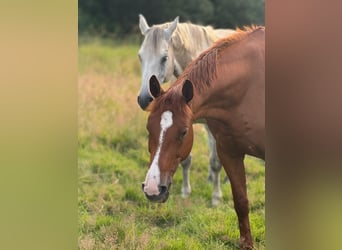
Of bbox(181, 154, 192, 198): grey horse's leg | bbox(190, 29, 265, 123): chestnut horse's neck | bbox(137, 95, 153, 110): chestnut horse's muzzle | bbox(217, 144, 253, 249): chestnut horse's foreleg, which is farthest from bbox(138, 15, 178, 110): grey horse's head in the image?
bbox(217, 144, 253, 249): chestnut horse's foreleg

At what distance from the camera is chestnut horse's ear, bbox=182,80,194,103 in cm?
354

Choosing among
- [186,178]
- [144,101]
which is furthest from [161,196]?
[144,101]

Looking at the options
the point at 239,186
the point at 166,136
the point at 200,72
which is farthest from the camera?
the point at 239,186

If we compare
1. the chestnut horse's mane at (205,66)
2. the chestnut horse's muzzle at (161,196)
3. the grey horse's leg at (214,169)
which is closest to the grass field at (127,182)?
the grey horse's leg at (214,169)

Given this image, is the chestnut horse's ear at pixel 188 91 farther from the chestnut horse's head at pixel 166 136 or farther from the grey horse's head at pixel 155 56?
the grey horse's head at pixel 155 56

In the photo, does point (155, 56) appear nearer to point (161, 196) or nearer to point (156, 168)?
point (156, 168)

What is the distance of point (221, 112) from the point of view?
367 centimetres

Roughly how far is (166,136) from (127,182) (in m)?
0.50

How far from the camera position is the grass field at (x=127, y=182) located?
12.3ft

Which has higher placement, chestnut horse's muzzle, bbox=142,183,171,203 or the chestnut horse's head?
the chestnut horse's head

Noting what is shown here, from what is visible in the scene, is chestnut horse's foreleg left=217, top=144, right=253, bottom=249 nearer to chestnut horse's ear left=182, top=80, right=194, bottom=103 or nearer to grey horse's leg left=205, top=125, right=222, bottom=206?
grey horse's leg left=205, top=125, right=222, bottom=206

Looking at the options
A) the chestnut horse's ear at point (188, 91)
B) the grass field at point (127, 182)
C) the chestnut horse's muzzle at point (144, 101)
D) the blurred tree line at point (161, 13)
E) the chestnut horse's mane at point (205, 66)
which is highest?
the blurred tree line at point (161, 13)

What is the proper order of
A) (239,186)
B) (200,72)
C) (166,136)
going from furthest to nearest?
(239,186)
(200,72)
(166,136)

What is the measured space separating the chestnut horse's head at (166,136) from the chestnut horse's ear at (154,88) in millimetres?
36
